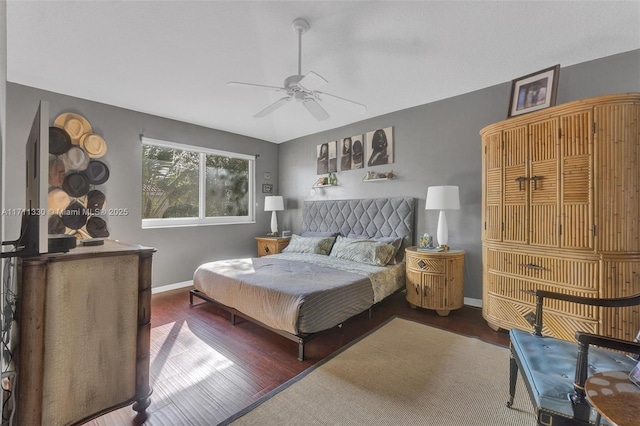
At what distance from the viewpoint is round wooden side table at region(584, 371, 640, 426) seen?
0.80m

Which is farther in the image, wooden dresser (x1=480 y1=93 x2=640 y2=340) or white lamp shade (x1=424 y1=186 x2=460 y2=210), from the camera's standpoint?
white lamp shade (x1=424 y1=186 x2=460 y2=210)

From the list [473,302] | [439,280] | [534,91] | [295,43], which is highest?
[295,43]

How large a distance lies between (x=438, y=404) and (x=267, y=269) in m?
2.06

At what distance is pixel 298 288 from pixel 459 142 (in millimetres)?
2780

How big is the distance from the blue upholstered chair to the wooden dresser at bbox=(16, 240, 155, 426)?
2.06 m

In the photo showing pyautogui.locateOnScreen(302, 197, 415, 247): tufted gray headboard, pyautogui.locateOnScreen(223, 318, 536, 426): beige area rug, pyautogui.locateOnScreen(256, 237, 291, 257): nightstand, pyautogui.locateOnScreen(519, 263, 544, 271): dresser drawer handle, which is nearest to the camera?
pyautogui.locateOnScreen(223, 318, 536, 426): beige area rug

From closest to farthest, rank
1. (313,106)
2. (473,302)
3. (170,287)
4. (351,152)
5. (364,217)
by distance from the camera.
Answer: (313,106) → (473,302) → (170,287) → (364,217) → (351,152)

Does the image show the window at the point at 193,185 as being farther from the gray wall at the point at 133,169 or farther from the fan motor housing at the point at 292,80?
the fan motor housing at the point at 292,80

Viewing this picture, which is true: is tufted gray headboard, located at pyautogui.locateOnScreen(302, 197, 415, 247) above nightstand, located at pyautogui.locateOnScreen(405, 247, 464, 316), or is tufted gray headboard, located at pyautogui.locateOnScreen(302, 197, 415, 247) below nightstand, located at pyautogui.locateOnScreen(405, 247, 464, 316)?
above

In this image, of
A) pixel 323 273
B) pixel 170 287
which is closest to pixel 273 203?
pixel 170 287

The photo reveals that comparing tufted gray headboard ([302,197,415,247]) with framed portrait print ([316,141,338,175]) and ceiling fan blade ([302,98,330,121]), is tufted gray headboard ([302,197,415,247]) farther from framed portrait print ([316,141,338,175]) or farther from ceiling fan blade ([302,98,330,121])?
ceiling fan blade ([302,98,330,121])

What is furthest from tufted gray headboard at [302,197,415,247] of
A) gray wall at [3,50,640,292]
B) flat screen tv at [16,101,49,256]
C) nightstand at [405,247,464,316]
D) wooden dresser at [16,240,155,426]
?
flat screen tv at [16,101,49,256]

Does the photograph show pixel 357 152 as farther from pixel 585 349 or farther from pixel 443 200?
pixel 585 349

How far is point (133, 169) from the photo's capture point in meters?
3.87
